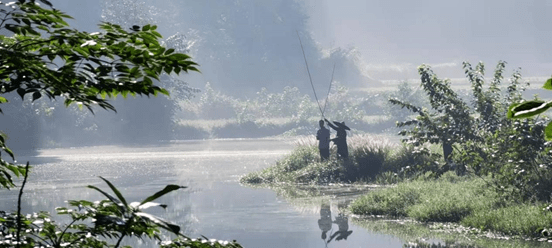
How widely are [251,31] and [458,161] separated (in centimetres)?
8726

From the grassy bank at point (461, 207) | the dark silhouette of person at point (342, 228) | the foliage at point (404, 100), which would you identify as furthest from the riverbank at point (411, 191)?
the foliage at point (404, 100)

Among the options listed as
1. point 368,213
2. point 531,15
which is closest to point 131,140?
point 368,213

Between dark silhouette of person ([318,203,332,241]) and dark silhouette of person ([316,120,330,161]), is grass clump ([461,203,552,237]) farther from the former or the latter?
dark silhouette of person ([316,120,330,161])

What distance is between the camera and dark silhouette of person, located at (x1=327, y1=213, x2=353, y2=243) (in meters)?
13.8

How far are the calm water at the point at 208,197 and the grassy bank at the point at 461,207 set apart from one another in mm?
950

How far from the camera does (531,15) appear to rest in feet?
468

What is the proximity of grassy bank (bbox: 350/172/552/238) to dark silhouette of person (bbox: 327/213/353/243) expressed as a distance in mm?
475

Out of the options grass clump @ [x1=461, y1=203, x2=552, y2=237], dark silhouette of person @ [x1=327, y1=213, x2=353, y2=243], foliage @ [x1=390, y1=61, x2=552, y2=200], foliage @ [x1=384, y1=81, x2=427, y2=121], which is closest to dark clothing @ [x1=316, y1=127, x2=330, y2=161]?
foliage @ [x1=390, y1=61, x2=552, y2=200]

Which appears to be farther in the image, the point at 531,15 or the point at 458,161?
the point at 531,15

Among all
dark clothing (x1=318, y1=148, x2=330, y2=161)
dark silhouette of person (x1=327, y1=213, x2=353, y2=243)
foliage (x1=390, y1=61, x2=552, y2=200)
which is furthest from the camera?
dark clothing (x1=318, y1=148, x2=330, y2=161)

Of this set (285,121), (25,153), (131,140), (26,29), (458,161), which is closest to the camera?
(26,29)

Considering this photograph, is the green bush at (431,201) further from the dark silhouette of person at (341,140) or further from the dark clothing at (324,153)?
the dark clothing at (324,153)

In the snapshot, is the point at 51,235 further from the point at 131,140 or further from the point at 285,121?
the point at 285,121

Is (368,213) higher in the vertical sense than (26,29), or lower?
lower
